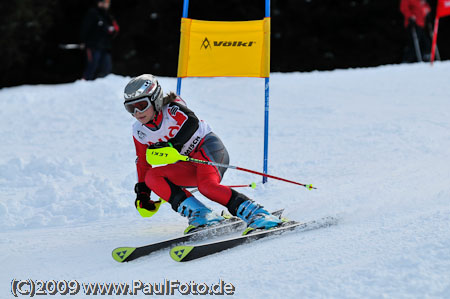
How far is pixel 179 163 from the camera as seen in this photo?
4.34 meters

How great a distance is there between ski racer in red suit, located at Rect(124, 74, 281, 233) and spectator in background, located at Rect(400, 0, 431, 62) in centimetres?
938

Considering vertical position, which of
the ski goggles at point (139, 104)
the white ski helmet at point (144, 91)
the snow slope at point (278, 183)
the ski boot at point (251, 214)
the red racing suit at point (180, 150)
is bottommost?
the snow slope at point (278, 183)

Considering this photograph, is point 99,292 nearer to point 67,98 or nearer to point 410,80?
point 67,98

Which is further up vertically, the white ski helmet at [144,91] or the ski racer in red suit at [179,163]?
the white ski helmet at [144,91]

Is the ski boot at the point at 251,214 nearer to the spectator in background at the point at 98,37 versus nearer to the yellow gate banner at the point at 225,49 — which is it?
the yellow gate banner at the point at 225,49

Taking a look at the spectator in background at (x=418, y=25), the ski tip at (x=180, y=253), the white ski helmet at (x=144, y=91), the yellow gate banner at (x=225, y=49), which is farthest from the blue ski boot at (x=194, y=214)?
the spectator in background at (x=418, y=25)

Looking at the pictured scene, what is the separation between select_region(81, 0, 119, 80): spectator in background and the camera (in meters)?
11.2

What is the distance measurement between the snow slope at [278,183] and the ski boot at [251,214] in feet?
0.51

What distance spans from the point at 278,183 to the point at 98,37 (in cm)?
638

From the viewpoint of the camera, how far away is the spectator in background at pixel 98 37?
36.9ft

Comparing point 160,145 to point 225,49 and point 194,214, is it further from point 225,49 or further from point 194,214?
point 225,49

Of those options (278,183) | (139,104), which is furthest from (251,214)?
(278,183)

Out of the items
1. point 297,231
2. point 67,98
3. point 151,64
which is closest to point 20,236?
point 297,231

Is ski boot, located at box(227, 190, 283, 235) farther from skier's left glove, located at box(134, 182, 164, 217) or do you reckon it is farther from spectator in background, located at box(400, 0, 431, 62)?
spectator in background, located at box(400, 0, 431, 62)
